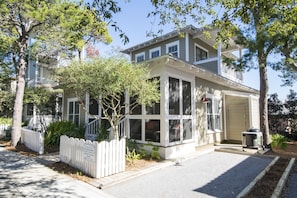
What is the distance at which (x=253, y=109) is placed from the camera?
37.1ft

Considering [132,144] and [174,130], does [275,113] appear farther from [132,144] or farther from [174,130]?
[132,144]

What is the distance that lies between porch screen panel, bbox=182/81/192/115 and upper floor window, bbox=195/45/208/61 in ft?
17.3

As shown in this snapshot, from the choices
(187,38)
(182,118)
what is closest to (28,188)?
(182,118)

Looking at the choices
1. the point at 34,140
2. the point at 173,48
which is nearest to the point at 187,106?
the point at 173,48

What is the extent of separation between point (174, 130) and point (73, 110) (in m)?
8.00

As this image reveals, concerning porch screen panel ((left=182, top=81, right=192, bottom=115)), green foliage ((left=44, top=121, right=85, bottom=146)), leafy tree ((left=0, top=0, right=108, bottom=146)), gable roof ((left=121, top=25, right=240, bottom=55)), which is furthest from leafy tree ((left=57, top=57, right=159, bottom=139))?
gable roof ((left=121, top=25, right=240, bottom=55))

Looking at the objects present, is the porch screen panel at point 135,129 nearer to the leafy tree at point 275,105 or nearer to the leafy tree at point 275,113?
the leafy tree at point 275,113

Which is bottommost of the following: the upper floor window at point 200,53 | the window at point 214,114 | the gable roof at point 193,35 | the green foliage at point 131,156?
the green foliage at point 131,156

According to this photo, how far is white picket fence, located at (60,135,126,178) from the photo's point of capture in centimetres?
521

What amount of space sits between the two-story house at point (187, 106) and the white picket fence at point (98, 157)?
219cm

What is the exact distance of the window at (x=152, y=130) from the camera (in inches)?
298

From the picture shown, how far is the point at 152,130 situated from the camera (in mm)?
Result: 7711

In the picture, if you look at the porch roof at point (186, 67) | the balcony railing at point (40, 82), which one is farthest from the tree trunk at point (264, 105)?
the balcony railing at point (40, 82)

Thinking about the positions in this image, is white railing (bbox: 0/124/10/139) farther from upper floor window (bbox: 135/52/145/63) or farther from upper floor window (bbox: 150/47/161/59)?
upper floor window (bbox: 150/47/161/59)
